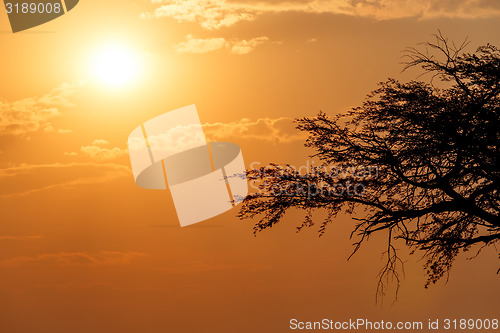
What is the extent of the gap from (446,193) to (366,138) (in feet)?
6.52

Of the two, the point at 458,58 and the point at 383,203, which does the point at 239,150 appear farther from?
the point at 458,58

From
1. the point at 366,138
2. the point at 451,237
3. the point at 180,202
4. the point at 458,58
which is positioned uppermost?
the point at 458,58

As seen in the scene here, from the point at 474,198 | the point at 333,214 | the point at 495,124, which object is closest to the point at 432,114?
the point at 495,124

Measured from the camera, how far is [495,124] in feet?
40.9

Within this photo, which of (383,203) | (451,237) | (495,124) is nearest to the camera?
(495,124)

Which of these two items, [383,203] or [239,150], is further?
[239,150]

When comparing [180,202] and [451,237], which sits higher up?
[180,202]

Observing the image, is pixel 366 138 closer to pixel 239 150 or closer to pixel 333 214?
pixel 333 214

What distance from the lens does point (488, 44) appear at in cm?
1263

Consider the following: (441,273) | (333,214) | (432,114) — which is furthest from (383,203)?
(441,273)

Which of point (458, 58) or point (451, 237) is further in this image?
point (451, 237)

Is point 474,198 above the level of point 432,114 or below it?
below

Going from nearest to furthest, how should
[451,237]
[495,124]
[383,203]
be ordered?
[495,124], [383,203], [451,237]

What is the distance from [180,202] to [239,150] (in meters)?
1.85
